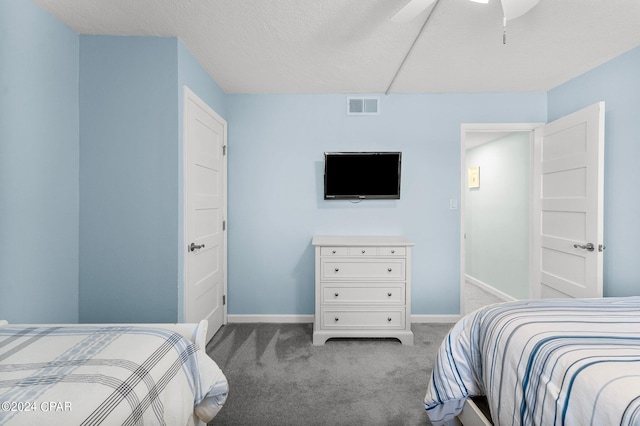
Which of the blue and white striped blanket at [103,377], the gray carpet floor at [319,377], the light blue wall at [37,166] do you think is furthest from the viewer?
the gray carpet floor at [319,377]

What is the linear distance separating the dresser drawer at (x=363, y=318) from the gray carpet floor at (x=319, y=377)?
15 cm

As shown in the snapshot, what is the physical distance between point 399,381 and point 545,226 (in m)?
2.18

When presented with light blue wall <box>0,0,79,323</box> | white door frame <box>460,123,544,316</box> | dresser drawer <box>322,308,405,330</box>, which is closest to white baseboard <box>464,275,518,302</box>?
white door frame <box>460,123,544,316</box>

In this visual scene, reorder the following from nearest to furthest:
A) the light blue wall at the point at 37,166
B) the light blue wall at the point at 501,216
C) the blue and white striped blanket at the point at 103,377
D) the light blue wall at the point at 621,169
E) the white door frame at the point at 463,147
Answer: the blue and white striped blanket at the point at 103,377, the light blue wall at the point at 37,166, the light blue wall at the point at 621,169, the white door frame at the point at 463,147, the light blue wall at the point at 501,216

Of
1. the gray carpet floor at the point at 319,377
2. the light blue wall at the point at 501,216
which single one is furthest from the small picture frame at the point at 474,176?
the gray carpet floor at the point at 319,377

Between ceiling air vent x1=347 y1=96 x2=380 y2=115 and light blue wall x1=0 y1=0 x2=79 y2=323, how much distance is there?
2352 mm

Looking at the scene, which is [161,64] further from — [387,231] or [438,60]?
[387,231]

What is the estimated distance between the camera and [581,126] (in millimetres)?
2598

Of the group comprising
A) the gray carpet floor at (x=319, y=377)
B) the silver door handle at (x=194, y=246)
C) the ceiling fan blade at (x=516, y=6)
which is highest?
the ceiling fan blade at (x=516, y=6)

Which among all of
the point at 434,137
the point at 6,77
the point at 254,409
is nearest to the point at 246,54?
the point at 6,77

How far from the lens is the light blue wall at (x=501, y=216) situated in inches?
150

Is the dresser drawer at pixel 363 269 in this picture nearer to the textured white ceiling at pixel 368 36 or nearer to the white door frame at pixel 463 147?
the white door frame at pixel 463 147

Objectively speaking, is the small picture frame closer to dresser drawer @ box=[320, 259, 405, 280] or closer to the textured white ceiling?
the textured white ceiling

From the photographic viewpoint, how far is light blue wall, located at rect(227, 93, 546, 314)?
3.31 m
